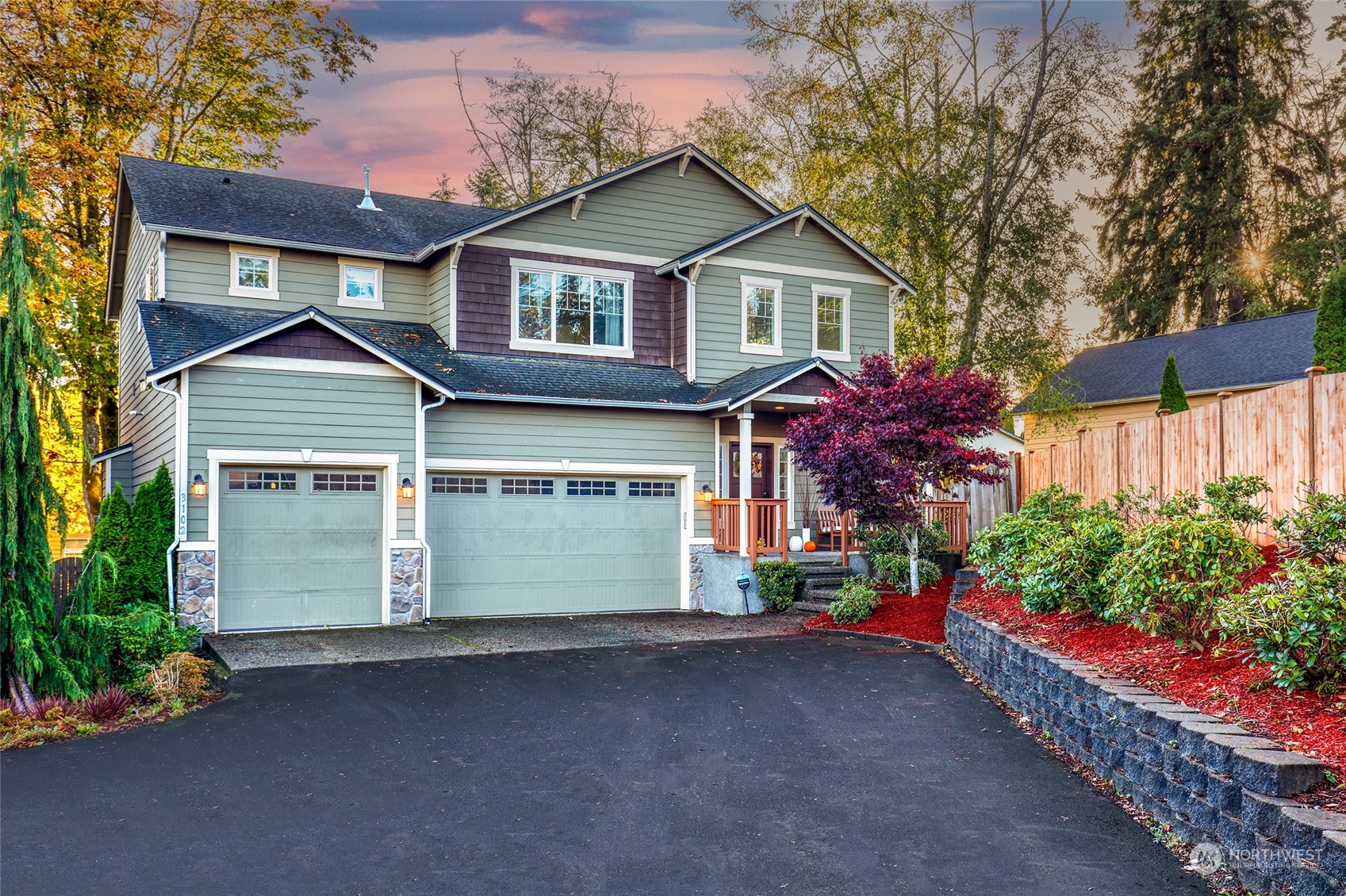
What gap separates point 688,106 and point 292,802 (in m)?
24.6

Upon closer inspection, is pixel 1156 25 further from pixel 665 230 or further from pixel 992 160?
pixel 665 230

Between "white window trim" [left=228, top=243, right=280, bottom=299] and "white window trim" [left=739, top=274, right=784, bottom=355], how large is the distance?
→ 7.39 meters

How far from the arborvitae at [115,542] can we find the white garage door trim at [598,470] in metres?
3.54

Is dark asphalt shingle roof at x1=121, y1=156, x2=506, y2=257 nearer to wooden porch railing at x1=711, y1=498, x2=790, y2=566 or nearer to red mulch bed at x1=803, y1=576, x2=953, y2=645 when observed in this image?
wooden porch railing at x1=711, y1=498, x2=790, y2=566

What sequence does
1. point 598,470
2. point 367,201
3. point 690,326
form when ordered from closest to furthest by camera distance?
point 598,470, point 690,326, point 367,201

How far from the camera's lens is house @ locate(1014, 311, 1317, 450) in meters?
22.3

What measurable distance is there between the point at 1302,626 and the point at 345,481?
36.4 feet

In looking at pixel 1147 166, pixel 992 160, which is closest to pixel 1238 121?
pixel 1147 166

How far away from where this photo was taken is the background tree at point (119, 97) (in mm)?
19844

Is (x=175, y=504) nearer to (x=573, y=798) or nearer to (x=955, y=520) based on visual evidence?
(x=573, y=798)

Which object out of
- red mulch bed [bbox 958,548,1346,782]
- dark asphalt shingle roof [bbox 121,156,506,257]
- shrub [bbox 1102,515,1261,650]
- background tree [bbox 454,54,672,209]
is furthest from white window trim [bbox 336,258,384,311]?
background tree [bbox 454,54,672,209]

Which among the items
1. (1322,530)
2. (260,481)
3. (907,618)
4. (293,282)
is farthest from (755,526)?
(1322,530)

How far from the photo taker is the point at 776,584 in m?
14.4

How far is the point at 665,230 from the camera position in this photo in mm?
16719
